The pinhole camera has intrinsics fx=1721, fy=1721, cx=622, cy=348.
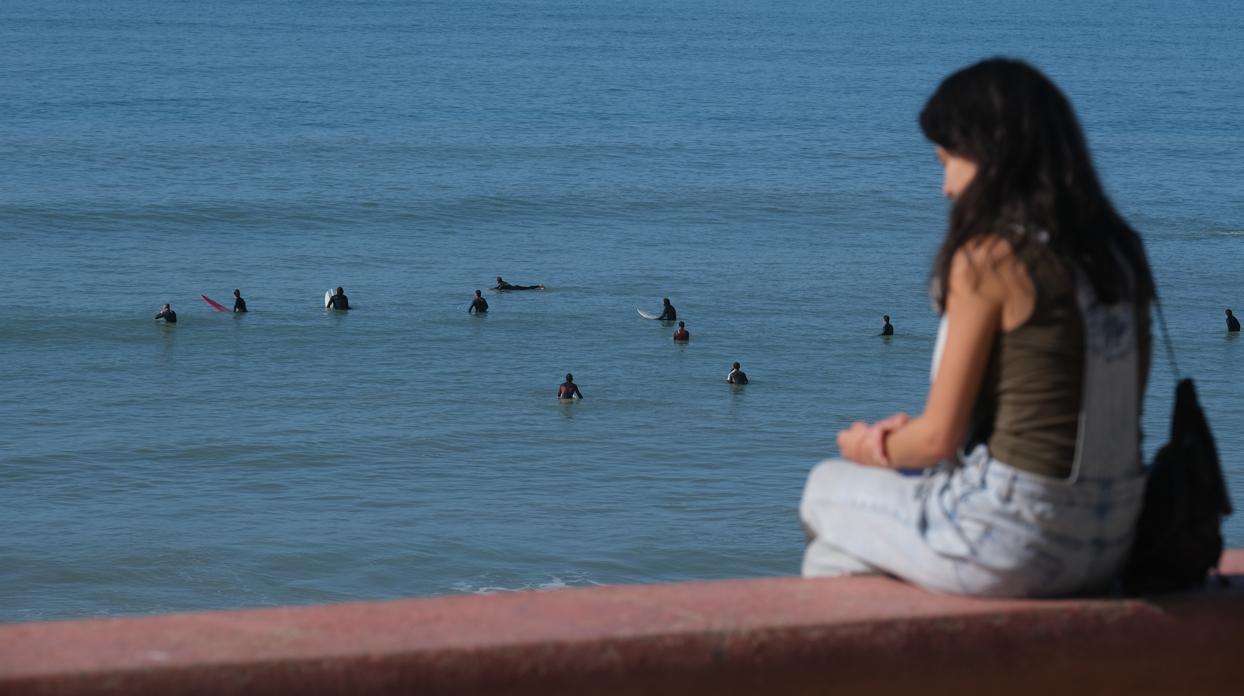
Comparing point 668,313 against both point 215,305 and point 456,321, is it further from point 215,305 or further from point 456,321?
point 215,305

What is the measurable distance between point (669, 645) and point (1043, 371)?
0.86m

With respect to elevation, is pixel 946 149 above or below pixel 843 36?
below

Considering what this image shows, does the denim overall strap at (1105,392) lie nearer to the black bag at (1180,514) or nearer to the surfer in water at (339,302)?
the black bag at (1180,514)

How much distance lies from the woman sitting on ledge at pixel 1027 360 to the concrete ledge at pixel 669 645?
0.36 ft

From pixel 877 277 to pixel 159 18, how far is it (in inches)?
4891

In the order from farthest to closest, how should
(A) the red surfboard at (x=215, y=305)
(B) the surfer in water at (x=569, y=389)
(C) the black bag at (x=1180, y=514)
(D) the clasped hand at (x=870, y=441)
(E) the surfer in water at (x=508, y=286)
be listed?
(E) the surfer in water at (x=508, y=286), (A) the red surfboard at (x=215, y=305), (B) the surfer in water at (x=569, y=389), (D) the clasped hand at (x=870, y=441), (C) the black bag at (x=1180, y=514)

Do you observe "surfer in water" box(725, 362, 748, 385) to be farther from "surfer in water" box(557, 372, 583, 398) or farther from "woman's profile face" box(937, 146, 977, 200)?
"woman's profile face" box(937, 146, 977, 200)

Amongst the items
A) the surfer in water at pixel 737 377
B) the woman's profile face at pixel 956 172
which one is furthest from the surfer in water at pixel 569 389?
the woman's profile face at pixel 956 172

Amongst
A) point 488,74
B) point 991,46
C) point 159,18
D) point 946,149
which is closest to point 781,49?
point 991,46

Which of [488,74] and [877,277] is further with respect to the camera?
[488,74]

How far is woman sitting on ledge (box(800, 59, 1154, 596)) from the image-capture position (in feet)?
10.4

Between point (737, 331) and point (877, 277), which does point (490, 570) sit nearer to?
point (737, 331)

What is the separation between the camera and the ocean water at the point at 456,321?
20547 mm

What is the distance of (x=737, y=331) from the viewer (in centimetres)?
3641
